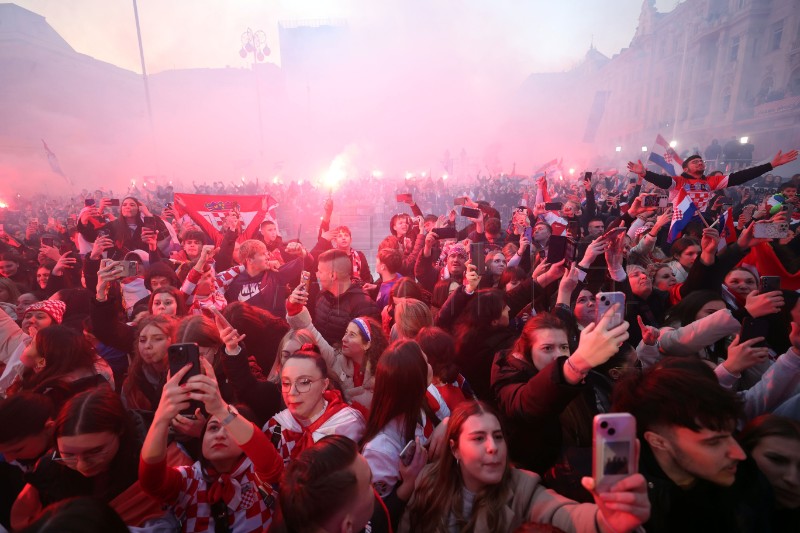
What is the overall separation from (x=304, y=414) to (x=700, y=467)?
1.96m

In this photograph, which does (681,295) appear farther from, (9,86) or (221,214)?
(9,86)

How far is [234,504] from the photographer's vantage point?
80.1 inches

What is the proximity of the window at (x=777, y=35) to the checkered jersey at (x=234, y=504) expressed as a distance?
3985 cm

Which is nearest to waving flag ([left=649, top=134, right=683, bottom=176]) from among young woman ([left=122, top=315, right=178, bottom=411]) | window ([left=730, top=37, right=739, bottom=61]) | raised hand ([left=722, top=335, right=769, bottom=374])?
raised hand ([left=722, top=335, right=769, bottom=374])

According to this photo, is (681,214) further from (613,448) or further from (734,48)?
(734,48)

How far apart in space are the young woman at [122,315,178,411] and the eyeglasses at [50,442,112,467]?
945 mm

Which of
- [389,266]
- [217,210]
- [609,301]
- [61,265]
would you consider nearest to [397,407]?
[609,301]

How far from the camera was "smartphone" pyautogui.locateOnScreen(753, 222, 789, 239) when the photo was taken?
3.89 metres

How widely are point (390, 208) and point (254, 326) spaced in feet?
53.5

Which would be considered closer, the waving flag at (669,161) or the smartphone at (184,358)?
the smartphone at (184,358)

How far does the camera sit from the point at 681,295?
3.94m

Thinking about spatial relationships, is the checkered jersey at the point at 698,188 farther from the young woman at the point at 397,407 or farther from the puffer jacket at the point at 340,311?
the young woman at the point at 397,407

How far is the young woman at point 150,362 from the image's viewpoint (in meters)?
2.91

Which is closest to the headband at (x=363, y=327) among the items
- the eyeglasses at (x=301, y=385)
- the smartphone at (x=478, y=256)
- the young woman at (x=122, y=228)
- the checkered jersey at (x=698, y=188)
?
the eyeglasses at (x=301, y=385)
